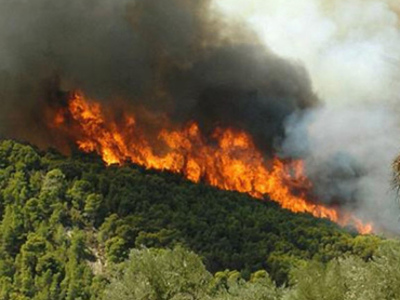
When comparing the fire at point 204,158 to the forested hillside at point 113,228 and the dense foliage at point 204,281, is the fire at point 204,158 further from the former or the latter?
the dense foliage at point 204,281

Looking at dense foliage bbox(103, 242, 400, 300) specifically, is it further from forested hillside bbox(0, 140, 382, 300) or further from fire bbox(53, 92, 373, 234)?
fire bbox(53, 92, 373, 234)

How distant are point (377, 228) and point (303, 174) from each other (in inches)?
822

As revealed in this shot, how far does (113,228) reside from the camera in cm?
11050

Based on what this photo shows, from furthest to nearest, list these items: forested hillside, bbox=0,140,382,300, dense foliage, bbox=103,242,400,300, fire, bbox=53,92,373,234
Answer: fire, bbox=53,92,373,234 < forested hillside, bbox=0,140,382,300 < dense foliage, bbox=103,242,400,300

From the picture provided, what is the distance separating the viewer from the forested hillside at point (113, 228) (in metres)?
103

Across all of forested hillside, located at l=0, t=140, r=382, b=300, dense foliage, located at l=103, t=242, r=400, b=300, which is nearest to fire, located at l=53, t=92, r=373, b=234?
forested hillside, located at l=0, t=140, r=382, b=300

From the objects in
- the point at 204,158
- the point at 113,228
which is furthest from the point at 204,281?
the point at 204,158

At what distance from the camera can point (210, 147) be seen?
166625 mm

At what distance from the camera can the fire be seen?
157 metres

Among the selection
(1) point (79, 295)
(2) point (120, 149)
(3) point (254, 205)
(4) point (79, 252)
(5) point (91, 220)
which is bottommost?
(1) point (79, 295)

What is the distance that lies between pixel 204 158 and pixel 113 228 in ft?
182

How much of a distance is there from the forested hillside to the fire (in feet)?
61.1

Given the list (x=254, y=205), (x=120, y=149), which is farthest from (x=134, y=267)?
(x=120, y=149)

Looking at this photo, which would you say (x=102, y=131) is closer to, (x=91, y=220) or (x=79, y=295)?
(x=91, y=220)
